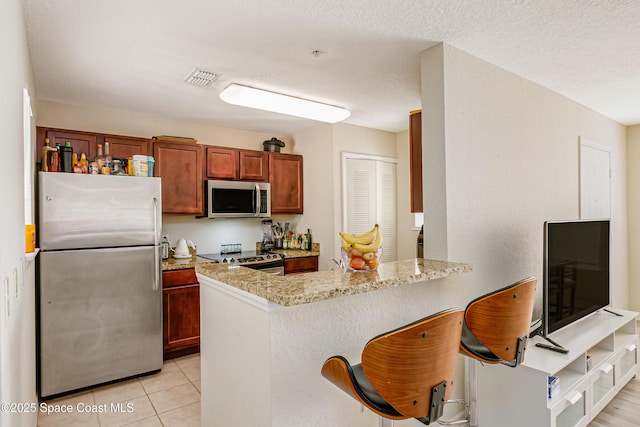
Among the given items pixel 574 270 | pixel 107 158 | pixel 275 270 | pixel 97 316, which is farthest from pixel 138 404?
pixel 574 270

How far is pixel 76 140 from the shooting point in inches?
127

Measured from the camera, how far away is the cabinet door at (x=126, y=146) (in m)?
3.39

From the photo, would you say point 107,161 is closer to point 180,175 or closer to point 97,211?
point 97,211

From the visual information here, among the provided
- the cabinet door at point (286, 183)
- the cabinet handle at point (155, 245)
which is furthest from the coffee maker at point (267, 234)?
the cabinet handle at point (155, 245)

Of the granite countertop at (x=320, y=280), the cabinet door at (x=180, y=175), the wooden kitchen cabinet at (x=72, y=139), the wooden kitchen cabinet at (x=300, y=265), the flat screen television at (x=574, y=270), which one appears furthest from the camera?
the wooden kitchen cabinet at (x=300, y=265)

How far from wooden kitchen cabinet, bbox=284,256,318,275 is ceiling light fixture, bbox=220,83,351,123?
163 cm

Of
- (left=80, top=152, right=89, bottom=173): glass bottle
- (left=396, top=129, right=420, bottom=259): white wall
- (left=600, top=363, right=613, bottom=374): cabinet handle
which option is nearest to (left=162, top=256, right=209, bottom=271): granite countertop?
(left=80, top=152, right=89, bottom=173): glass bottle

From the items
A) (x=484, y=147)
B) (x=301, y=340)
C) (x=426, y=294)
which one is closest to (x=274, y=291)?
(x=301, y=340)

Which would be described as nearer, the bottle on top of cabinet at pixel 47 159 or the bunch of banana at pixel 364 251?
the bunch of banana at pixel 364 251

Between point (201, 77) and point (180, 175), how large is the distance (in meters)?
1.34

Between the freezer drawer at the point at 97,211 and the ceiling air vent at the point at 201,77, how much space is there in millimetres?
918

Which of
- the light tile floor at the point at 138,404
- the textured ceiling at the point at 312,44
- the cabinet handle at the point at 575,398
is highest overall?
the textured ceiling at the point at 312,44

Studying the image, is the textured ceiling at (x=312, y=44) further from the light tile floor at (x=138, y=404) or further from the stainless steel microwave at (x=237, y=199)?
the light tile floor at (x=138, y=404)

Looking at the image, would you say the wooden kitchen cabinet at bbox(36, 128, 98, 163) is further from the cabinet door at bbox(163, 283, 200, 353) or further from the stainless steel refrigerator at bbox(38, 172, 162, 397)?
the cabinet door at bbox(163, 283, 200, 353)
